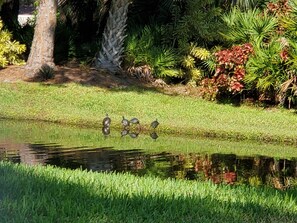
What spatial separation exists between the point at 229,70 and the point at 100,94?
365 centimetres

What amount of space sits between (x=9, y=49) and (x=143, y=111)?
18.1 ft

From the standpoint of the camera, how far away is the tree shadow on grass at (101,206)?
5625 mm

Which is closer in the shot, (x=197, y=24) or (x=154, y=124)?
(x=154, y=124)

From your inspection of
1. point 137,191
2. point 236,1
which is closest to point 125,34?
point 236,1

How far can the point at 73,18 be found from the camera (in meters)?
24.3

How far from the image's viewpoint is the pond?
33.5 ft

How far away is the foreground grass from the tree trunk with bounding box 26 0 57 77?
1.29 m

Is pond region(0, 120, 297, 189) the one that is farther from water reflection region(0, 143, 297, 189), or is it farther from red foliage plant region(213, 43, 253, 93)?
red foliage plant region(213, 43, 253, 93)

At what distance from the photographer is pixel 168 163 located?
11016 mm

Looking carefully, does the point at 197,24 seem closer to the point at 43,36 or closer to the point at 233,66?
the point at 233,66

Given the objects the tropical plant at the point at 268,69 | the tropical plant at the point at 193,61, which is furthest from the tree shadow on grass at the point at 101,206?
the tropical plant at the point at 193,61

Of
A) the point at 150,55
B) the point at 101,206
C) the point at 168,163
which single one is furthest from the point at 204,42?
the point at 101,206

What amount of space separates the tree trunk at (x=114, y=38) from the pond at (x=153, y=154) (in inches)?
257

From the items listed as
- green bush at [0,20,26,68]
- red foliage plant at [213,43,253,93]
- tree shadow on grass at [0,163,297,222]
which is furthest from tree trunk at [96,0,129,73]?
tree shadow on grass at [0,163,297,222]
